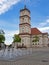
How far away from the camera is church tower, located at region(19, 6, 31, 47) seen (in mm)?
85375

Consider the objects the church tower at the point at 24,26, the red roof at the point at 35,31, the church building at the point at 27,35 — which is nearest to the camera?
the church tower at the point at 24,26

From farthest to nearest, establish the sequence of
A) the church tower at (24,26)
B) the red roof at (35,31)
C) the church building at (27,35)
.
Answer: the red roof at (35,31), the church building at (27,35), the church tower at (24,26)

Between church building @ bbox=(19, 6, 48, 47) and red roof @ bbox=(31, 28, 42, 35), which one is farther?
red roof @ bbox=(31, 28, 42, 35)

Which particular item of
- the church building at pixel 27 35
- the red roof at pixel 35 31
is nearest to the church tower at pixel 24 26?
the church building at pixel 27 35

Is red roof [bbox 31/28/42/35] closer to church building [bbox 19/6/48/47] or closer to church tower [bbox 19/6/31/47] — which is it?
church building [bbox 19/6/48/47]

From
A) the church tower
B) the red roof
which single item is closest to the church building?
the church tower

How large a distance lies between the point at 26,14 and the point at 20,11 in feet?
16.3

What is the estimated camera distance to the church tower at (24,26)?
85.4 metres

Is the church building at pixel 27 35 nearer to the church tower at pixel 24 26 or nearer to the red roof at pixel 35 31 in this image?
the church tower at pixel 24 26

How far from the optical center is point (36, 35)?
3484 inches

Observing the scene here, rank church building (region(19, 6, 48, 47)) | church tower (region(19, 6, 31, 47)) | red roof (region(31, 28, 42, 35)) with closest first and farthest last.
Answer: church tower (region(19, 6, 31, 47)) < church building (region(19, 6, 48, 47)) < red roof (region(31, 28, 42, 35))

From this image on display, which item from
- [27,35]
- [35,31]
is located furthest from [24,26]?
[35,31]

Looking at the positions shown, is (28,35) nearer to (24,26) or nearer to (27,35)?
(27,35)

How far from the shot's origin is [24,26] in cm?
8581
